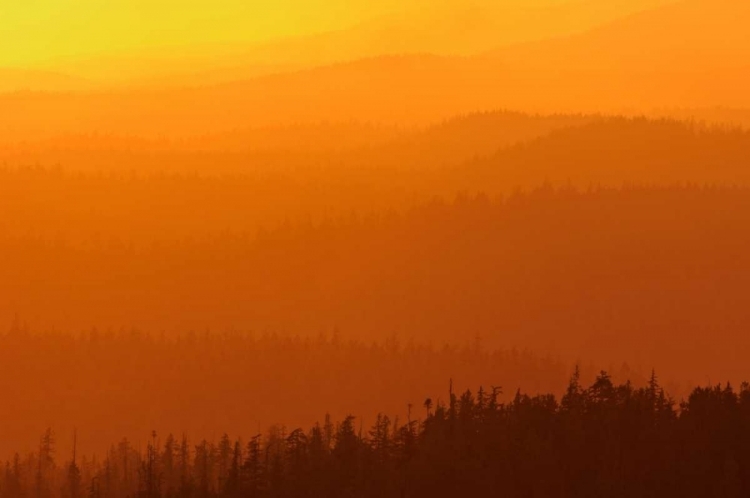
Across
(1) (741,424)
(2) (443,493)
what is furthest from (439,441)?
(1) (741,424)

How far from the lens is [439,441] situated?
7881 centimetres

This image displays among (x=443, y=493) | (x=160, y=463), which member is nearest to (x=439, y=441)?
(x=443, y=493)

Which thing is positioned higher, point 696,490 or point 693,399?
point 693,399

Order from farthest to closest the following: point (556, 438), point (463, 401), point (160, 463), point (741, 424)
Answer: point (160, 463)
point (463, 401)
point (556, 438)
point (741, 424)

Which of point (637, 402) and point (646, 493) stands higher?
point (637, 402)

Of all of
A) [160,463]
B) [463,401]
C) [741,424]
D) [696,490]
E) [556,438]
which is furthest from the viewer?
[160,463]

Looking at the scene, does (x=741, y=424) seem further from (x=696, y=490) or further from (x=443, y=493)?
(x=443, y=493)

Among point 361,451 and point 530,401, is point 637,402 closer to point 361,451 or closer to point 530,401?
point 530,401

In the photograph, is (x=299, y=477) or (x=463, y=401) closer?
(x=299, y=477)

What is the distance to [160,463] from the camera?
15038 centimetres

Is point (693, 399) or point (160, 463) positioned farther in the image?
point (160, 463)

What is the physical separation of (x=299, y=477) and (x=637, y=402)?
20.3m

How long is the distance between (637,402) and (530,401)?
7.37 m

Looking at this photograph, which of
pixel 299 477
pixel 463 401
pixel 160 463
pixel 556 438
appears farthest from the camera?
pixel 160 463
